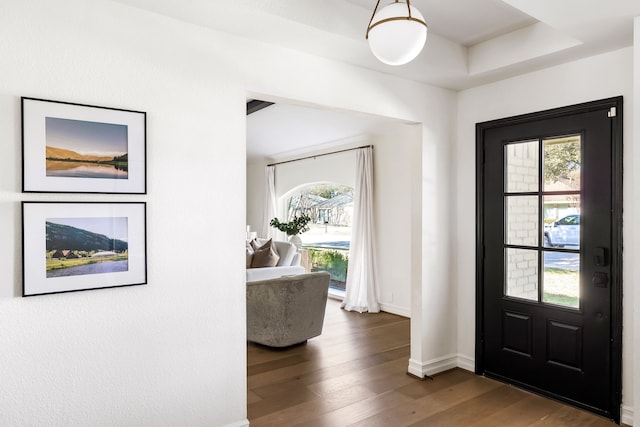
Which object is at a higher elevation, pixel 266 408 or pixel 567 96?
pixel 567 96

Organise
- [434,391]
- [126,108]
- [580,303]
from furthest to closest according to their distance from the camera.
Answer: [434,391] < [580,303] < [126,108]

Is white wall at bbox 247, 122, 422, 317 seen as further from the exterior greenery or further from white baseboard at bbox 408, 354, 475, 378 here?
white baseboard at bbox 408, 354, 475, 378

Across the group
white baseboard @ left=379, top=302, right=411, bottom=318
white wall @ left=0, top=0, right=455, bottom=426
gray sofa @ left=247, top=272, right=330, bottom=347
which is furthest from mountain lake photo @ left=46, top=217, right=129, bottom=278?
white baseboard @ left=379, top=302, right=411, bottom=318

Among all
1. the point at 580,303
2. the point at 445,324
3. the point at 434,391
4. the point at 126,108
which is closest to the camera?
the point at 126,108

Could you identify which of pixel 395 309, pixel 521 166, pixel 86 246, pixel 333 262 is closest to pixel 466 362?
pixel 521 166

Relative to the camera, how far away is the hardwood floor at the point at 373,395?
9.09 feet

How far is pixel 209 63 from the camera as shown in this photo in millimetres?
2400

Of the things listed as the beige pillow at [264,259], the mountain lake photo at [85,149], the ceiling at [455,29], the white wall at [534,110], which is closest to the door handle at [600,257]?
the white wall at [534,110]

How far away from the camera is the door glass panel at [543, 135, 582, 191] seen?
116 inches

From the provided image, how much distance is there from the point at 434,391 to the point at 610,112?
2.32m

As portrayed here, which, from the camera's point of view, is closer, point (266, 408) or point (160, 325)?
point (160, 325)

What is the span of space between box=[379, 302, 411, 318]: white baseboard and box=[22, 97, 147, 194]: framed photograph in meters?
4.09

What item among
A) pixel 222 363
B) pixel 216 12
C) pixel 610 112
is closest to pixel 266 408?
pixel 222 363

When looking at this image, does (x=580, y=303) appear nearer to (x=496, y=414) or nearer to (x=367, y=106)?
(x=496, y=414)
